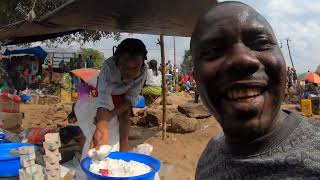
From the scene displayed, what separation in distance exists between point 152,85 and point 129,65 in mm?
6538

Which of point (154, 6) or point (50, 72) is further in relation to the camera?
point (50, 72)

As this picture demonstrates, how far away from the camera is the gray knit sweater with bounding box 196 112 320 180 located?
808 millimetres

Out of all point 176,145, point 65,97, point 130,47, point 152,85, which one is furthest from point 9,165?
point 65,97

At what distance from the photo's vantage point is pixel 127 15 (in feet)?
14.1

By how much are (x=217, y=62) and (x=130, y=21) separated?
157 inches

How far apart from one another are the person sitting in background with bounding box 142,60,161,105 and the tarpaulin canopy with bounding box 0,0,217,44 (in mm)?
4032

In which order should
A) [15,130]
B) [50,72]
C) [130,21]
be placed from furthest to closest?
1. [50,72]
2. [15,130]
3. [130,21]

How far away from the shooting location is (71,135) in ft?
17.5

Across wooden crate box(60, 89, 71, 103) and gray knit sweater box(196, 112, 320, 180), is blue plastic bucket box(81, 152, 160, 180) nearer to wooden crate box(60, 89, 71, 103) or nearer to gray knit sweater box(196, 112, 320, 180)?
gray knit sweater box(196, 112, 320, 180)

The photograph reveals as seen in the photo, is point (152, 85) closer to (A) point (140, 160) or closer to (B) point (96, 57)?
(A) point (140, 160)

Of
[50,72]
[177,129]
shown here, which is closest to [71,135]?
[177,129]

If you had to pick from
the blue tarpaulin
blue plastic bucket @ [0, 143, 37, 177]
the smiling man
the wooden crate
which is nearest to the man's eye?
the smiling man

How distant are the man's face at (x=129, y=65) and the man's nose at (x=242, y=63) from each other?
2.57m

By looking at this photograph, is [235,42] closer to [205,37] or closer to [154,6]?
[205,37]
